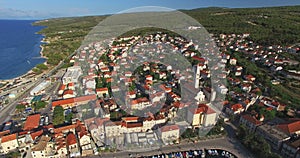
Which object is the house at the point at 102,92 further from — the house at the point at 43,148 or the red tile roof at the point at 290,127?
the red tile roof at the point at 290,127

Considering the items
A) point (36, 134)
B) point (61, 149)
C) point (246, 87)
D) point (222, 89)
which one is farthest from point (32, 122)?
point (246, 87)

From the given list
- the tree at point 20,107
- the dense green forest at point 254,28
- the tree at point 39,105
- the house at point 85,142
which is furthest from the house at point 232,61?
the tree at point 20,107

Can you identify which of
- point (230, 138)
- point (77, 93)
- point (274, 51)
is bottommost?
point (230, 138)

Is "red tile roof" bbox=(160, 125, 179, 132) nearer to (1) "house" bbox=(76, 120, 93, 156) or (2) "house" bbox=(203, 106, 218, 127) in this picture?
(2) "house" bbox=(203, 106, 218, 127)

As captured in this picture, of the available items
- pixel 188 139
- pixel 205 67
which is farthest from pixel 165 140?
pixel 205 67

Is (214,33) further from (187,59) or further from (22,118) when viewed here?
(22,118)

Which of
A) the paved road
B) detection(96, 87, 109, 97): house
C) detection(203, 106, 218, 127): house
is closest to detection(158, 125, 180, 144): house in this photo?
the paved road
